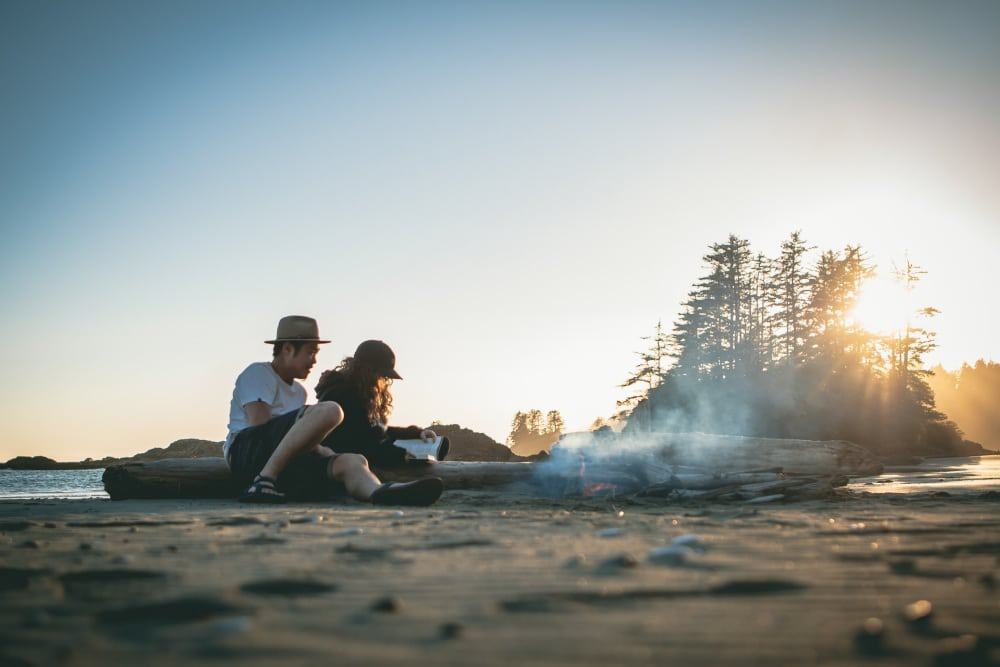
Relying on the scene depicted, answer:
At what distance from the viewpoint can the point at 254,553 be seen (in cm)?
254

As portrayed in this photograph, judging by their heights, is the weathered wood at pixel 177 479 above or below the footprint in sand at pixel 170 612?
below

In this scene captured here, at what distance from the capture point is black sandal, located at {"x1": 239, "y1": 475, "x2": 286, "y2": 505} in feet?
18.6

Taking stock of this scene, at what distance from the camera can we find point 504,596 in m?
1.75

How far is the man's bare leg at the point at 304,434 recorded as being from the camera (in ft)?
18.4

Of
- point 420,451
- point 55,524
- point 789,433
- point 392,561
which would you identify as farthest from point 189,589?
point 789,433

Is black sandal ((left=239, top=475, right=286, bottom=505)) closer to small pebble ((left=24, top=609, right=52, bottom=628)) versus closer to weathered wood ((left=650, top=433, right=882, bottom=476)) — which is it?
small pebble ((left=24, top=609, right=52, bottom=628))

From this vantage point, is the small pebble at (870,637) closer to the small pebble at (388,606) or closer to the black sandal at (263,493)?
the small pebble at (388,606)

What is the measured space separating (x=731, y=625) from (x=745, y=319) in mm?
52394

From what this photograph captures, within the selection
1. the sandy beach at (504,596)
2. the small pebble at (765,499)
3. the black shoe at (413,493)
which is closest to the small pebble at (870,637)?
the sandy beach at (504,596)

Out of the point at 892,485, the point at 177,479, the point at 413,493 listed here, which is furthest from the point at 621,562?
the point at 892,485

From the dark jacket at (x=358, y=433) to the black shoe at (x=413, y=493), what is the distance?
5.15 ft

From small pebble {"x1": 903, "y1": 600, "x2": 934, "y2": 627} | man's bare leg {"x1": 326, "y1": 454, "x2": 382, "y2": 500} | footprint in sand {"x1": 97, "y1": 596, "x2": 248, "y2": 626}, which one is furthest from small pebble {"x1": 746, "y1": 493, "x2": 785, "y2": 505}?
footprint in sand {"x1": 97, "y1": 596, "x2": 248, "y2": 626}

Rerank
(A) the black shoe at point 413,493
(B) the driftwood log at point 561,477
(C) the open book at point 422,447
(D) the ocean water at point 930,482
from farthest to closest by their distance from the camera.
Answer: (D) the ocean water at point 930,482
(C) the open book at point 422,447
(B) the driftwood log at point 561,477
(A) the black shoe at point 413,493

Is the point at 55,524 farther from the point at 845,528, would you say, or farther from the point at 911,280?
the point at 911,280
